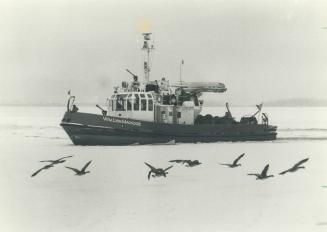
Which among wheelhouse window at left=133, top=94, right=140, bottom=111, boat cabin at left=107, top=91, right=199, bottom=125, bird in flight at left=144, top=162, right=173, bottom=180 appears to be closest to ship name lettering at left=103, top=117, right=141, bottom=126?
boat cabin at left=107, top=91, right=199, bottom=125

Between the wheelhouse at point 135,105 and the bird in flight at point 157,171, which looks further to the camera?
the wheelhouse at point 135,105

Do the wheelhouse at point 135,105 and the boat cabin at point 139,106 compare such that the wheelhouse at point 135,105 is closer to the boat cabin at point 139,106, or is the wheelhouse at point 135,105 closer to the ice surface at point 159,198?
the boat cabin at point 139,106

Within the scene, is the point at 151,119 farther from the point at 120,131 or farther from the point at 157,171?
the point at 157,171

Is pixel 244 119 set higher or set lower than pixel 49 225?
higher

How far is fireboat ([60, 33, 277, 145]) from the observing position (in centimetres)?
2602

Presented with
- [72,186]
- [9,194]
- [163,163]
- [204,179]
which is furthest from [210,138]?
[9,194]

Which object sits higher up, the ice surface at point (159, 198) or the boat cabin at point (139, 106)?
the boat cabin at point (139, 106)

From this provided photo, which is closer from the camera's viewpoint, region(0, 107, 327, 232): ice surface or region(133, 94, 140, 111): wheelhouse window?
region(0, 107, 327, 232): ice surface

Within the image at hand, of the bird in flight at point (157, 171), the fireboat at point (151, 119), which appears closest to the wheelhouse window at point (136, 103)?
the fireboat at point (151, 119)

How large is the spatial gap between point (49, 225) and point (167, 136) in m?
15.0

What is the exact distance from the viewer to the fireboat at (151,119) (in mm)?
26016

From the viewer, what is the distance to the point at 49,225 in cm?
1227

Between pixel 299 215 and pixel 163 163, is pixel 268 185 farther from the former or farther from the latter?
pixel 163 163

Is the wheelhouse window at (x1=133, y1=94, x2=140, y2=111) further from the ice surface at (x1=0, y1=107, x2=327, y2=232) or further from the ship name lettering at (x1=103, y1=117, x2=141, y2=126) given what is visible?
the ice surface at (x1=0, y1=107, x2=327, y2=232)
